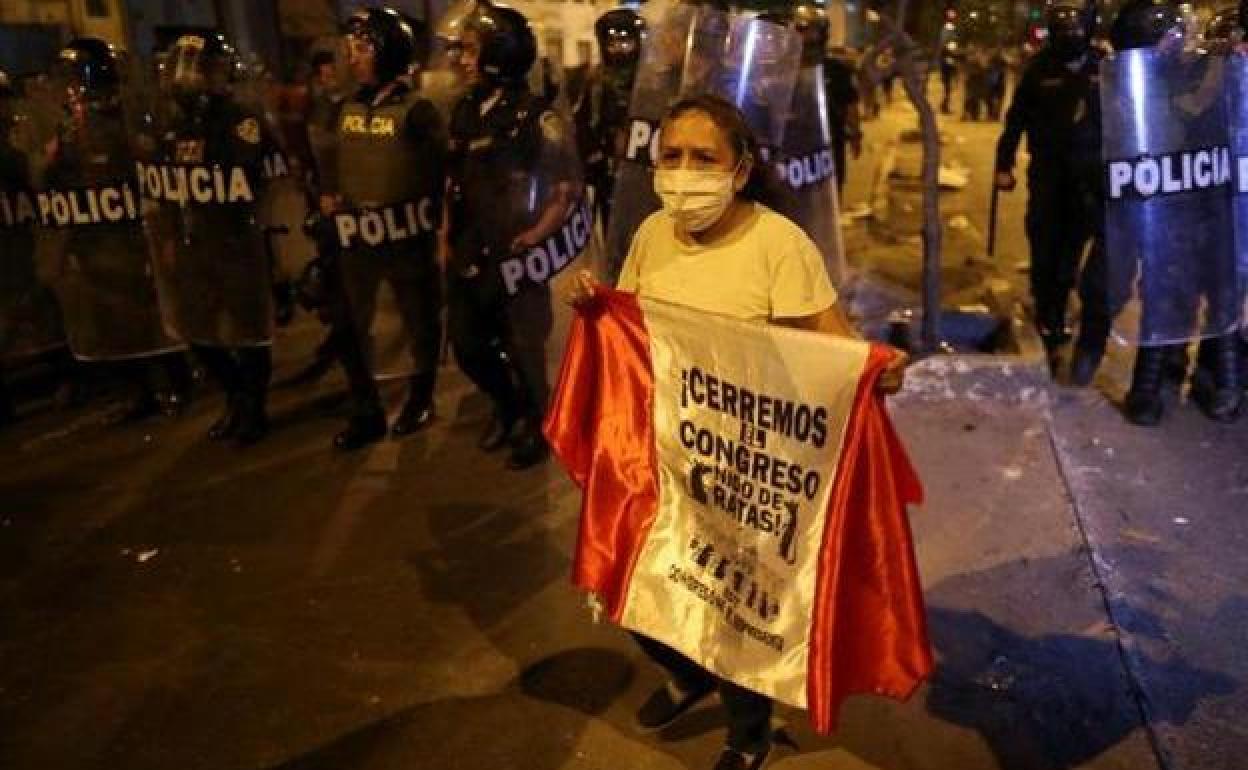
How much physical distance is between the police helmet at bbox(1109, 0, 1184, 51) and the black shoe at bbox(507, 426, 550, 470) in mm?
3417

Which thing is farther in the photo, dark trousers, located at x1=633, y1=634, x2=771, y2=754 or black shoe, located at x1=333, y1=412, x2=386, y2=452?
black shoe, located at x1=333, y1=412, x2=386, y2=452

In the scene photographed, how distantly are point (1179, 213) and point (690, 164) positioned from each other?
3378 millimetres

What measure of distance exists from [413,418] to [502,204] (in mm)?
1492

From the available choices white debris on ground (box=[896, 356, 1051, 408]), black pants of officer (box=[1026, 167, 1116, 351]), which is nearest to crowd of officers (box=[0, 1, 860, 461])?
black pants of officer (box=[1026, 167, 1116, 351])

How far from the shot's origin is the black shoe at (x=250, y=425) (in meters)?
5.44

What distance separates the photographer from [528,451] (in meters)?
5.01

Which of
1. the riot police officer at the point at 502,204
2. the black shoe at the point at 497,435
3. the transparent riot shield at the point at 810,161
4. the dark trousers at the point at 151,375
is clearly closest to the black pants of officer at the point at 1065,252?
the transparent riot shield at the point at 810,161

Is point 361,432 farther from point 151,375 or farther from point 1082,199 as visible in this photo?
point 1082,199

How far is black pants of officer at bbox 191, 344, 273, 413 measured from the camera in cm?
543

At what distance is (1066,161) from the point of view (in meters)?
5.50

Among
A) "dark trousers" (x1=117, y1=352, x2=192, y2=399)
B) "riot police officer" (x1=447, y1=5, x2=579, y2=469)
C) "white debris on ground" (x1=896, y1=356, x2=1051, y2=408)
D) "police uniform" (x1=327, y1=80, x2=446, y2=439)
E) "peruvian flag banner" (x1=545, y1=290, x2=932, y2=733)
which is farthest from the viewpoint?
"dark trousers" (x1=117, y1=352, x2=192, y2=399)

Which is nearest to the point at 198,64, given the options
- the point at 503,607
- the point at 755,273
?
the point at 503,607

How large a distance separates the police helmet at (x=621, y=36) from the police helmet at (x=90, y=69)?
276cm

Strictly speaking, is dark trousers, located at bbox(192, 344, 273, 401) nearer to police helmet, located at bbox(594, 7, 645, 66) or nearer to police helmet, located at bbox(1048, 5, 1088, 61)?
police helmet, located at bbox(594, 7, 645, 66)
